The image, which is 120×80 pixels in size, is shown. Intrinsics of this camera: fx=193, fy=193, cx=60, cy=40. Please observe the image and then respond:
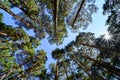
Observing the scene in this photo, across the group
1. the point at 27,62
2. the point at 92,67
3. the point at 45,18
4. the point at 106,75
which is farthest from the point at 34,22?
the point at 106,75

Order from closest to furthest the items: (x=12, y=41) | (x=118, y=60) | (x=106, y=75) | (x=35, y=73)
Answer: (x=118, y=60), (x=106, y=75), (x=12, y=41), (x=35, y=73)

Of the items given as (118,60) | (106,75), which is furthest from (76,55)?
(118,60)

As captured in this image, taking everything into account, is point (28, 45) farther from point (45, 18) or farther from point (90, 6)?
point (90, 6)

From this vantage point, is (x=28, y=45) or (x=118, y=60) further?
(x=28, y=45)

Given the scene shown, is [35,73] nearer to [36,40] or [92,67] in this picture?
[36,40]

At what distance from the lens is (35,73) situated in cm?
2398

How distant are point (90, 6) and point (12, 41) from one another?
31.4ft

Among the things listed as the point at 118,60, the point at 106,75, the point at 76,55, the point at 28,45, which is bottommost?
the point at 106,75

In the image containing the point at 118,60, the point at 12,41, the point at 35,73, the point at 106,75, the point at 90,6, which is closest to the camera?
the point at 118,60

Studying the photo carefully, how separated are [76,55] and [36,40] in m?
5.12

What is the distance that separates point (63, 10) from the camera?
21.7 m

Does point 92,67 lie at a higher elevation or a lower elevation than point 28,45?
lower

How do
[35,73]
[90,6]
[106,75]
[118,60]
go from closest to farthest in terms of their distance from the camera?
[118,60] < [106,75] < [90,6] < [35,73]

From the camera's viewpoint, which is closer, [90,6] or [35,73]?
[90,6]
